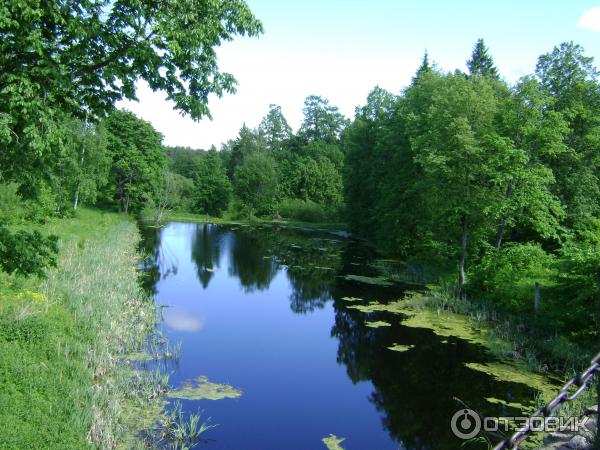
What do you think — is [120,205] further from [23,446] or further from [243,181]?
[23,446]

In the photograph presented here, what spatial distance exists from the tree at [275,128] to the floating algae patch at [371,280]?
267ft

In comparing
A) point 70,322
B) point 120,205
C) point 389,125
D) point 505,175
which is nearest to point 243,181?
point 120,205

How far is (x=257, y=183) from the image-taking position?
268ft

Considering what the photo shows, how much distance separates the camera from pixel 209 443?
1073cm

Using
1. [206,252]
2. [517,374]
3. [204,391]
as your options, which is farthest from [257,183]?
[204,391]

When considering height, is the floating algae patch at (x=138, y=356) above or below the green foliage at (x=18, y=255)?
below

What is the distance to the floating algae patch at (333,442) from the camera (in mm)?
11092

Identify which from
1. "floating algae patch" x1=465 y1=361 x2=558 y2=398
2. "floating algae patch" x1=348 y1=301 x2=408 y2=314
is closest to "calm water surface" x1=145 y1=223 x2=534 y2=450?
"floating algae patch" x1=465 y1=361 x2=558 y2=398

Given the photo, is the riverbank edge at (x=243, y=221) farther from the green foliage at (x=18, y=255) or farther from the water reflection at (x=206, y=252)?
the green foliage at (x=18, y=255)

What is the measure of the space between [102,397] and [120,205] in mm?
58557

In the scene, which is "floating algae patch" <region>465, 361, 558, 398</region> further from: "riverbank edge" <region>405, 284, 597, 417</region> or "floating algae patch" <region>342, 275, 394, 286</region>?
"floating algae patch" <region>342, 275, 394, 286</region>

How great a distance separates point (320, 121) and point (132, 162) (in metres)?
51.7

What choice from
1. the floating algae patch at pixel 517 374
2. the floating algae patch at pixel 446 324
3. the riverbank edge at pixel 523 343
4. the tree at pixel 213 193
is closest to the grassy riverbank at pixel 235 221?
the tree at pixel 213 193

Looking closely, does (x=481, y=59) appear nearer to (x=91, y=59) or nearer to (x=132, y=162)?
(x=132, y=162)
